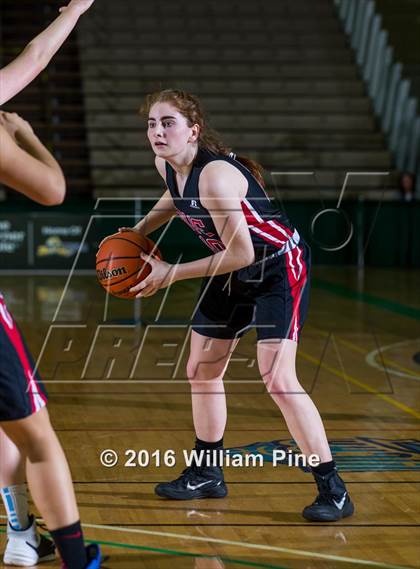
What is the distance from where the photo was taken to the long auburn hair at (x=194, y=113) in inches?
172

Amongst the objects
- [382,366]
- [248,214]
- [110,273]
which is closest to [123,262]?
[110,273]

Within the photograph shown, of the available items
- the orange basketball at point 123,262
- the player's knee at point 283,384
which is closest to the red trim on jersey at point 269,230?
the orange basketball at point 123,262

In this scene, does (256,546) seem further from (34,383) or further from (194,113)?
(194,113)

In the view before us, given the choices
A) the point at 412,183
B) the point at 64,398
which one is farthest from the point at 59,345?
the point at 412,183

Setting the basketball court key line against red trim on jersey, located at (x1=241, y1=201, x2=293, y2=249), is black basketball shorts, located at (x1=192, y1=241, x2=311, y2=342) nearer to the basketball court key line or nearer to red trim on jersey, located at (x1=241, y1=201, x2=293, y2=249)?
red trim on jersey, located at (x1=241, y1=201, x2=293, y2=249)

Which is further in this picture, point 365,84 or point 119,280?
point 365,84

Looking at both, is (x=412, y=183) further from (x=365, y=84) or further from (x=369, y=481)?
(x=369, y=481)

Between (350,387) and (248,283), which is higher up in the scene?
(248,283)

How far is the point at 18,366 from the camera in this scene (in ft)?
10.9

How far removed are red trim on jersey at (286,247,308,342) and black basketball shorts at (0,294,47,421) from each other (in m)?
1.48

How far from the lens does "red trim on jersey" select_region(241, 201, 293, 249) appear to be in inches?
176

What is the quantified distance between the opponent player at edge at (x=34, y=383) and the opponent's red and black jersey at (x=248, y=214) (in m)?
0.99

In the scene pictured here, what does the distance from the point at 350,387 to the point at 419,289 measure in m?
6.51

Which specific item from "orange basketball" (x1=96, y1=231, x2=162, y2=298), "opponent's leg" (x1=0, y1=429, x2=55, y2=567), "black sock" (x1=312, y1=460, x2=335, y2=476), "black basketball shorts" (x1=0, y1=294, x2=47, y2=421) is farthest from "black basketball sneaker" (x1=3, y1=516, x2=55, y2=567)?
"black sock" (x1=312, y1=460, x2=335, y2=476)
